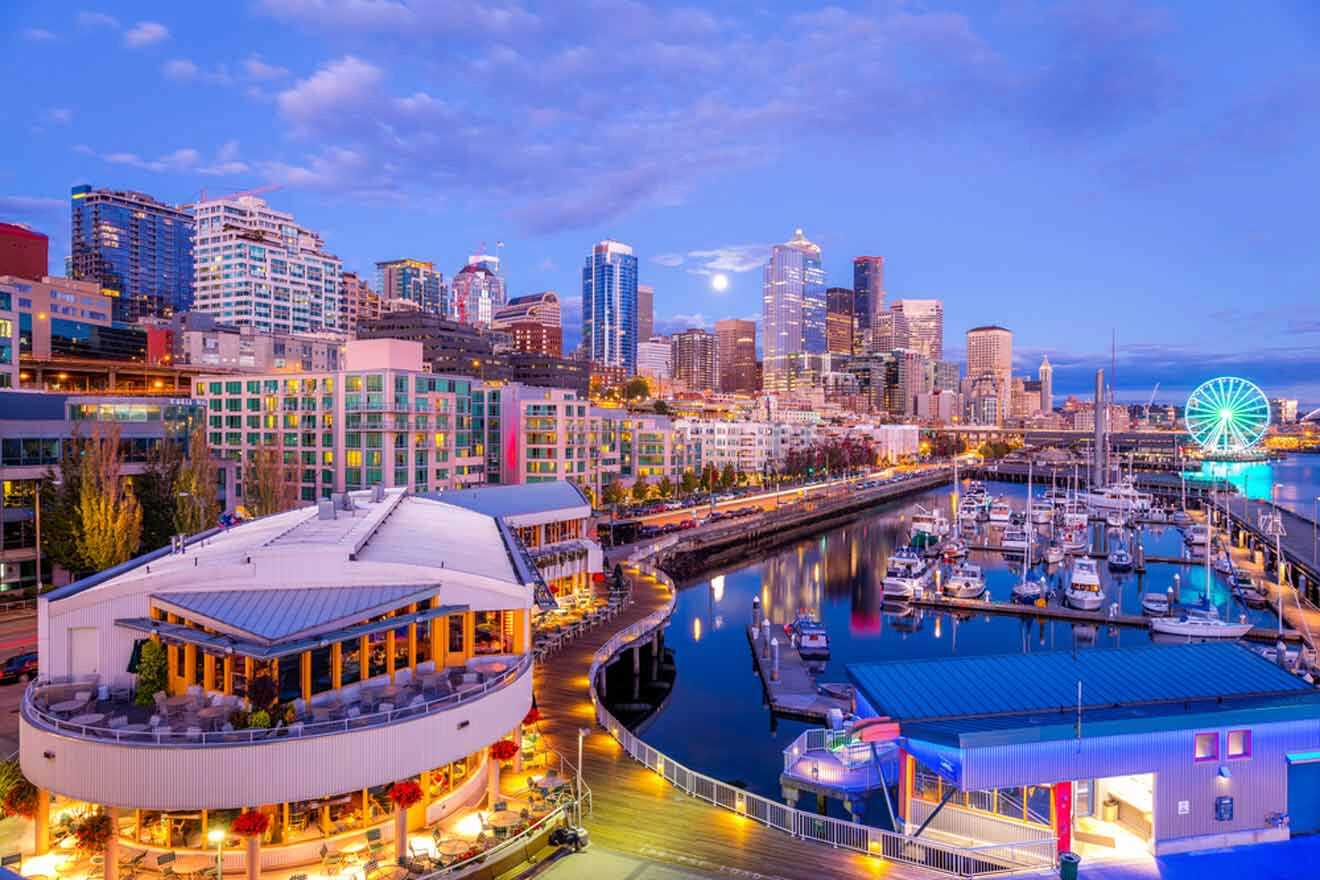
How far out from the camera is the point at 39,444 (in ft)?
165

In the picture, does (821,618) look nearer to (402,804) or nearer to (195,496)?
(195,496)

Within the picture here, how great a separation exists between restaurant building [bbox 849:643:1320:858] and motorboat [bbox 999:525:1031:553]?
64.2 m

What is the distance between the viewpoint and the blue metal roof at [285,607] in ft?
63.2

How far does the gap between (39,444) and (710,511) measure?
6850cm

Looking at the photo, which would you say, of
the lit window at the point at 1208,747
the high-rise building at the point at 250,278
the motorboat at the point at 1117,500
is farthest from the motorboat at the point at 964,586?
the high-rise building at the point at 250,278

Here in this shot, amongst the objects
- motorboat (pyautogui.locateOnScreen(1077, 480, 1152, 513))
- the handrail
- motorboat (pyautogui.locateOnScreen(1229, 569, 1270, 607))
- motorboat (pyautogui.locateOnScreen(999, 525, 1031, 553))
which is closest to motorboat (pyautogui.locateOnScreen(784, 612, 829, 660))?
the handrail

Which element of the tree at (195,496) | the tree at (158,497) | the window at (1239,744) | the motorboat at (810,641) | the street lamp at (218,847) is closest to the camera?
the street lamp at (218,847)

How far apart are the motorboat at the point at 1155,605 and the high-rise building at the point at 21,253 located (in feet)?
482

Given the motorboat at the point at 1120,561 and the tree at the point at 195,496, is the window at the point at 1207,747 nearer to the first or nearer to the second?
the tree at the point at 195,496

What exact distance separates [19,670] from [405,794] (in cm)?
2530

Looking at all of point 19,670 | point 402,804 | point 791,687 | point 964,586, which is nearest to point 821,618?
point 964,586

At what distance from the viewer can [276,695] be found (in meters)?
18.6

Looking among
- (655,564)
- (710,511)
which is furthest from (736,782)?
(710,511)

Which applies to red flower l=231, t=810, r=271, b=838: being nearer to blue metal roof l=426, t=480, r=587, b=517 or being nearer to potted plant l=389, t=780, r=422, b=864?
potted plant l=389, t=780, r=422, b=864
